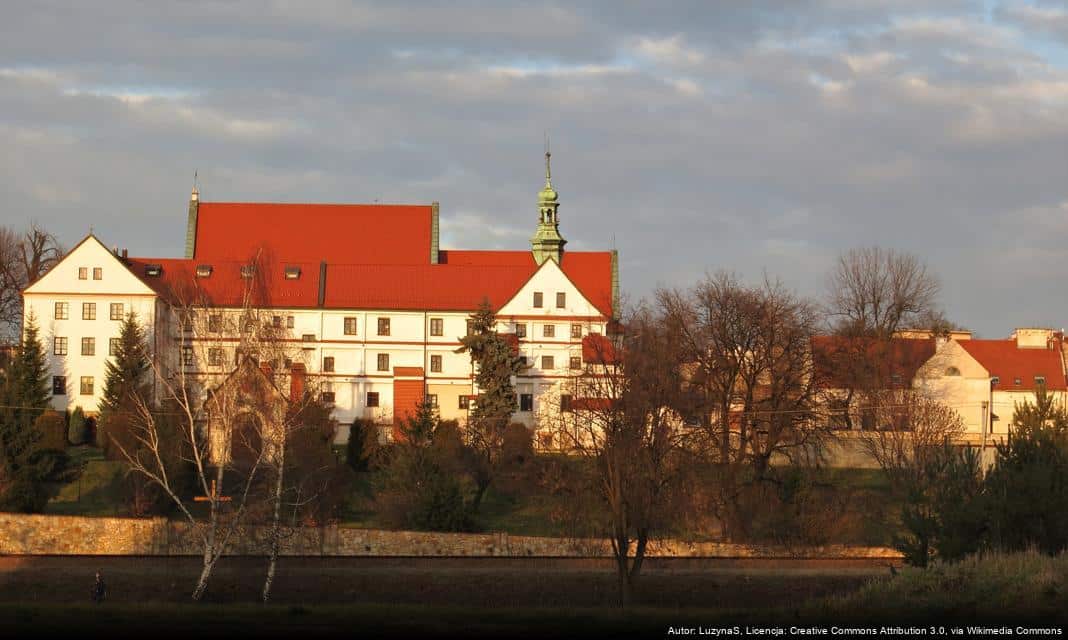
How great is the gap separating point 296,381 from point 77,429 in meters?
17.0

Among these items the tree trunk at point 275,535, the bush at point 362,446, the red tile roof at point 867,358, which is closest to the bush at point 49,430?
the bush at point 362,446

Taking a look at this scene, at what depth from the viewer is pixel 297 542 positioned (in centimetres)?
4597

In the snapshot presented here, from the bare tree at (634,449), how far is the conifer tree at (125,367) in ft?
71.6

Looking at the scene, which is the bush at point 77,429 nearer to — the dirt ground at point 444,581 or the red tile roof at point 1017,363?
the dirt ground at point 444,581

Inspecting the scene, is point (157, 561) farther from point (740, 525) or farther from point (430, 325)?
point (430, 325)

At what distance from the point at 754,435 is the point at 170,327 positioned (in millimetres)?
33816

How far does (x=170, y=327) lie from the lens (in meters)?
73.3

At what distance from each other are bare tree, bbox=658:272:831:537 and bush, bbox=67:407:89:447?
26.8m

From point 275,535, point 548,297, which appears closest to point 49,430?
point 275,535

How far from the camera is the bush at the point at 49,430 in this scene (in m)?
50.2

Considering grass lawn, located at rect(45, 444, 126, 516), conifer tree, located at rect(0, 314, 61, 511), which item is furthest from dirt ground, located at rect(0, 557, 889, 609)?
grass lawn, located at rect(45, 444, 126, 516)

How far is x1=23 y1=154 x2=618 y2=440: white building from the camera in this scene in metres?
71.1

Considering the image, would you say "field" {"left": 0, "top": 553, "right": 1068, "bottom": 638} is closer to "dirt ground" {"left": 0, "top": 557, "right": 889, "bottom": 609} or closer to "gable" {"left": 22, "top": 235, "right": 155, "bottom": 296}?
"dirt ground" {"left": 0, "top": 557, "right": 889, "bottom": 609}

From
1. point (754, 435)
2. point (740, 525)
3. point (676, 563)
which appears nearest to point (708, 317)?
point (754, 435)
